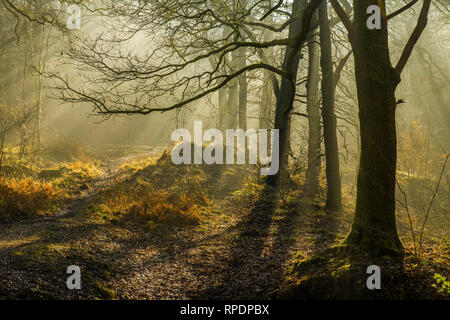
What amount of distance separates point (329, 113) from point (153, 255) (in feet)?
19.0

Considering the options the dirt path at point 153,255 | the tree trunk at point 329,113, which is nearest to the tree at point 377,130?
the dirt path at point 153,255

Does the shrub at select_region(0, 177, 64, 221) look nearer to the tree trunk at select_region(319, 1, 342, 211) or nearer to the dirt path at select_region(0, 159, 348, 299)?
the dirt path at select_region(0, 159, 348, 299)

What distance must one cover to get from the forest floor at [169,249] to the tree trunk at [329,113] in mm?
620

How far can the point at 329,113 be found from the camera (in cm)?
892

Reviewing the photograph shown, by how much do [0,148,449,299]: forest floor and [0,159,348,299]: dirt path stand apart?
14mm

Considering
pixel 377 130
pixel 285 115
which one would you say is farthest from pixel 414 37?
pixel 285 115

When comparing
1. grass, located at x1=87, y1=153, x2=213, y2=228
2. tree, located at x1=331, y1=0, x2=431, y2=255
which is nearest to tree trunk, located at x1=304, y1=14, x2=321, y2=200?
grass, located at x1=87, y1=153, x2=213, y2=228

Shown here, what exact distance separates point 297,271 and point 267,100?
38.5 ft

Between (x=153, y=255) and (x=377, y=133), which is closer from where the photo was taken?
(x=377, y=133)

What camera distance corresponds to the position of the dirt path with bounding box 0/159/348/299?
14.1 ft

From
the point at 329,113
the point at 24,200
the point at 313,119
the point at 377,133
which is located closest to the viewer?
the point at 377,133

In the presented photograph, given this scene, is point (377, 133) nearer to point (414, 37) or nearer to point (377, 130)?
point (377, 130)
